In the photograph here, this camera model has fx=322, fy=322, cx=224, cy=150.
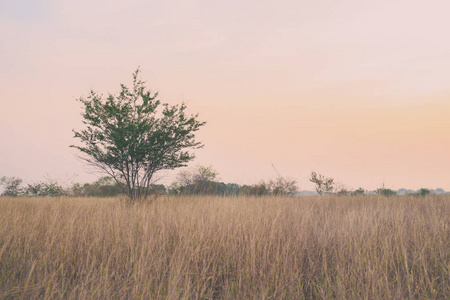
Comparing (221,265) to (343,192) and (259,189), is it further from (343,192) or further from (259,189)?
(343,192)

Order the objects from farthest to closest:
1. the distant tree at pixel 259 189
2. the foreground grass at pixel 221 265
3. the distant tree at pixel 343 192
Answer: the distant tree at pixel 343 192, the distant tree at pixel 259 189, the foreground grass at pixel 221 265

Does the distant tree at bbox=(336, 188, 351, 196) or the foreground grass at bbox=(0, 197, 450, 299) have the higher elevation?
the distant tree at bbox=(336, 188, 351, 196)

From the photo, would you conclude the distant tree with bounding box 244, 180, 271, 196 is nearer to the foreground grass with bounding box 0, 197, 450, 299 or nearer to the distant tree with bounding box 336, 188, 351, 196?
the distant tree with bounding box 336, 188, 351, 196

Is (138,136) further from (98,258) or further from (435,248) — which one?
(435,248)

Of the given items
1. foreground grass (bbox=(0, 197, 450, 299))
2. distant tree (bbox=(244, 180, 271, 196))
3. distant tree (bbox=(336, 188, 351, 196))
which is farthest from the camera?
distant tree (bbox=(336, 188, 351, 196))

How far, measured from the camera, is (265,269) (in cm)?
375

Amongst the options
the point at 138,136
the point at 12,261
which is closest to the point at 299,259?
the point at 12,261

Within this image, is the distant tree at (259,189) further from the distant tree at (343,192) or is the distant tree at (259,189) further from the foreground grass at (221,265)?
the foreground grass at (221,265)

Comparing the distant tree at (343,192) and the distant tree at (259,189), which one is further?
the distant tree at (343,192)

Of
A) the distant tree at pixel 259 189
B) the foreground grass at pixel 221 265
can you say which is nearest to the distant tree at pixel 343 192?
the distant tree at pixel 259 189

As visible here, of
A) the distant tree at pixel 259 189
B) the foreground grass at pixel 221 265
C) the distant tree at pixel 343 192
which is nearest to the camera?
the foreground grass at pixel 221 265

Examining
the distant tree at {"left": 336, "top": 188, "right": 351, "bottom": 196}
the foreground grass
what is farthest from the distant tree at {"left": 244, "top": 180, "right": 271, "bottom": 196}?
the foreground grass

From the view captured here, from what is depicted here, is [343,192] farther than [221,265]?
Yes

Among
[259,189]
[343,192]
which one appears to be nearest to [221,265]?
[259,189]
